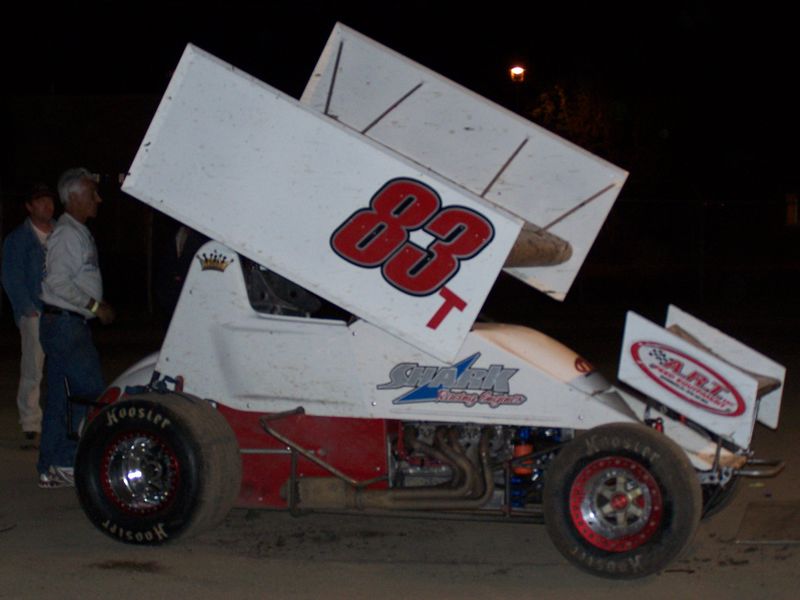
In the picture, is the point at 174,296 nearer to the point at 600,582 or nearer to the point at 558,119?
the point at 600,582

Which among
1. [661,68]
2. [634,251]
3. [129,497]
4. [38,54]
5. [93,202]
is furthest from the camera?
[38,54]

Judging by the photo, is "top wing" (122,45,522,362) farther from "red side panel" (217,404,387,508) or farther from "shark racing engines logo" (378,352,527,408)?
"red side panel" (217,404,387,508)

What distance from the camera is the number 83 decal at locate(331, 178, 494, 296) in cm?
575

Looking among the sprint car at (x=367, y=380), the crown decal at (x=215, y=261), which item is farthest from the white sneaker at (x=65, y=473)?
the crown decal at (x=215, y=261)

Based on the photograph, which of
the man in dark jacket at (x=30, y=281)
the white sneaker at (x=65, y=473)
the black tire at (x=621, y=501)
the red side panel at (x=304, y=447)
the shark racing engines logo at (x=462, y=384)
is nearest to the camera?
the black tire at (x=621, y=501)

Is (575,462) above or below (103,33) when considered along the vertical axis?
below

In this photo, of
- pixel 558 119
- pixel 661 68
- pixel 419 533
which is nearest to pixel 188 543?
pixel 419 533

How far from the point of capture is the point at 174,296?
6.91 m

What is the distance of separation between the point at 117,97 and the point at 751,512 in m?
34.6

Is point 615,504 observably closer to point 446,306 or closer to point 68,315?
point 446,306

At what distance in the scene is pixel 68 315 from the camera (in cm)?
770

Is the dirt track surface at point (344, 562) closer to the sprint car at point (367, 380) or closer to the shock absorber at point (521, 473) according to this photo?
the sprint car at point (367, 380)

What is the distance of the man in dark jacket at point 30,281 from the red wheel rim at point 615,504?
471cm

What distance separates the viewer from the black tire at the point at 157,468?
6211 mm
